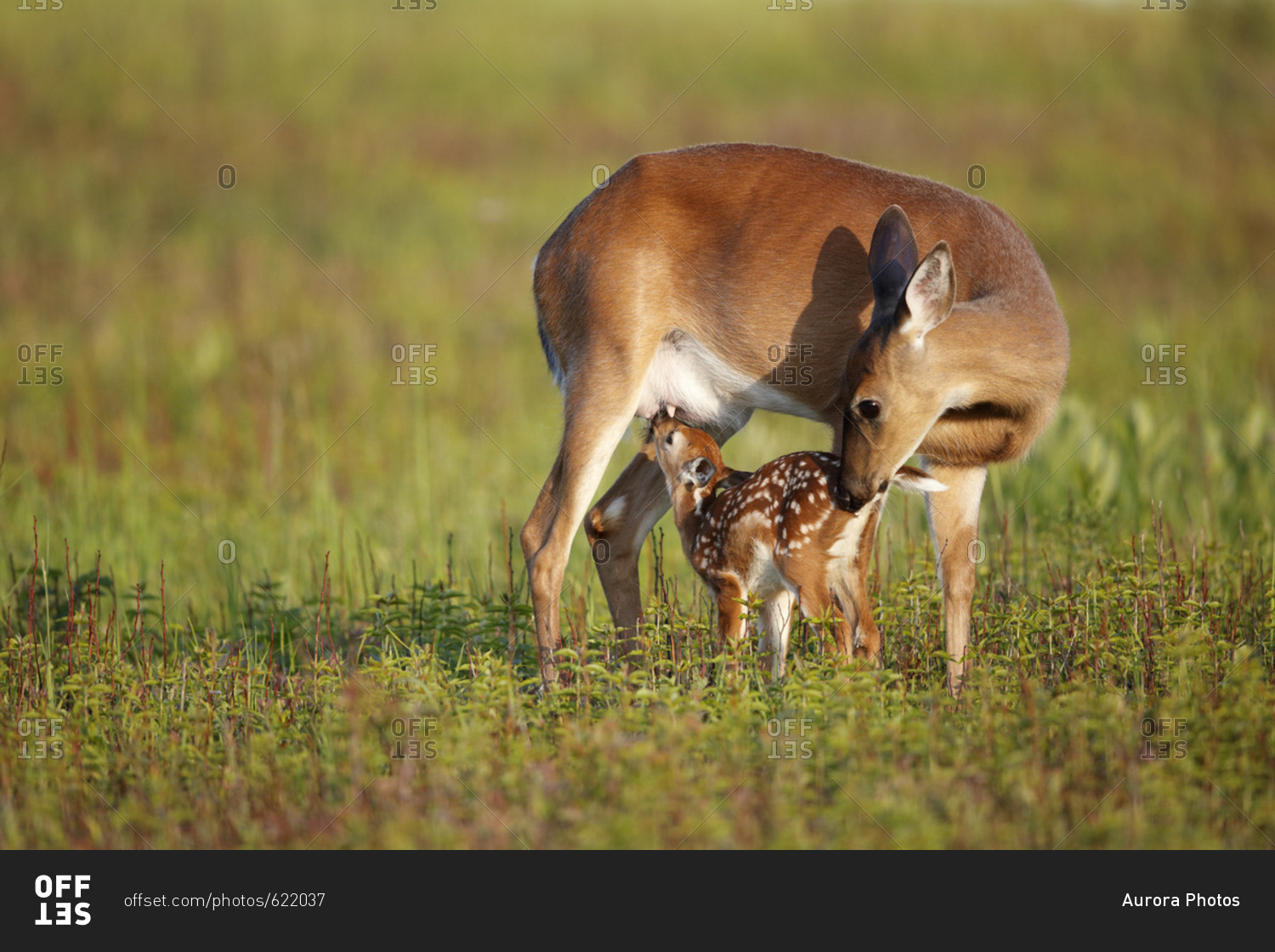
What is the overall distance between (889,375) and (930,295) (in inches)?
13.1

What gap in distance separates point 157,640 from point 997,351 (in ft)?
13.9

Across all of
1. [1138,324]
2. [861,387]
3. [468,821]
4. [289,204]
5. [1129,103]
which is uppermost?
[1129,103]

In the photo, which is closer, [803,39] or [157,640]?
[157,640]

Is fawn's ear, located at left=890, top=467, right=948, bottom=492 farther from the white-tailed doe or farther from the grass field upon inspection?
the grass field

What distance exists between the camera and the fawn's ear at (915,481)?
531 cm

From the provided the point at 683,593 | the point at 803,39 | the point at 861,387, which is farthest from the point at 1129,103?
the point at 861,387

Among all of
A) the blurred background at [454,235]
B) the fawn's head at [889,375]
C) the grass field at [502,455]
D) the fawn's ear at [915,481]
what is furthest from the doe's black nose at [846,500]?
the blurred background at [454,235]

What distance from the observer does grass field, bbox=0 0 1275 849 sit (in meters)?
4.16

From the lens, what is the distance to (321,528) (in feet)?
26.6

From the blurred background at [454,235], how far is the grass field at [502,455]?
70 mm

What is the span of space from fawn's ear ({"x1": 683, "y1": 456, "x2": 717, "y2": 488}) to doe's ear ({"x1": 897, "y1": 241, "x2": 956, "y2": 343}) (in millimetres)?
1078

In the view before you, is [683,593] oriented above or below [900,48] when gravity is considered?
below

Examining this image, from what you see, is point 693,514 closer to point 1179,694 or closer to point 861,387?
point 861,387

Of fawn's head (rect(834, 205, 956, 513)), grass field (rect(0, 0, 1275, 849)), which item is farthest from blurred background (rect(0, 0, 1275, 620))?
fawn's head (rect(834, 205, 956, 513))
